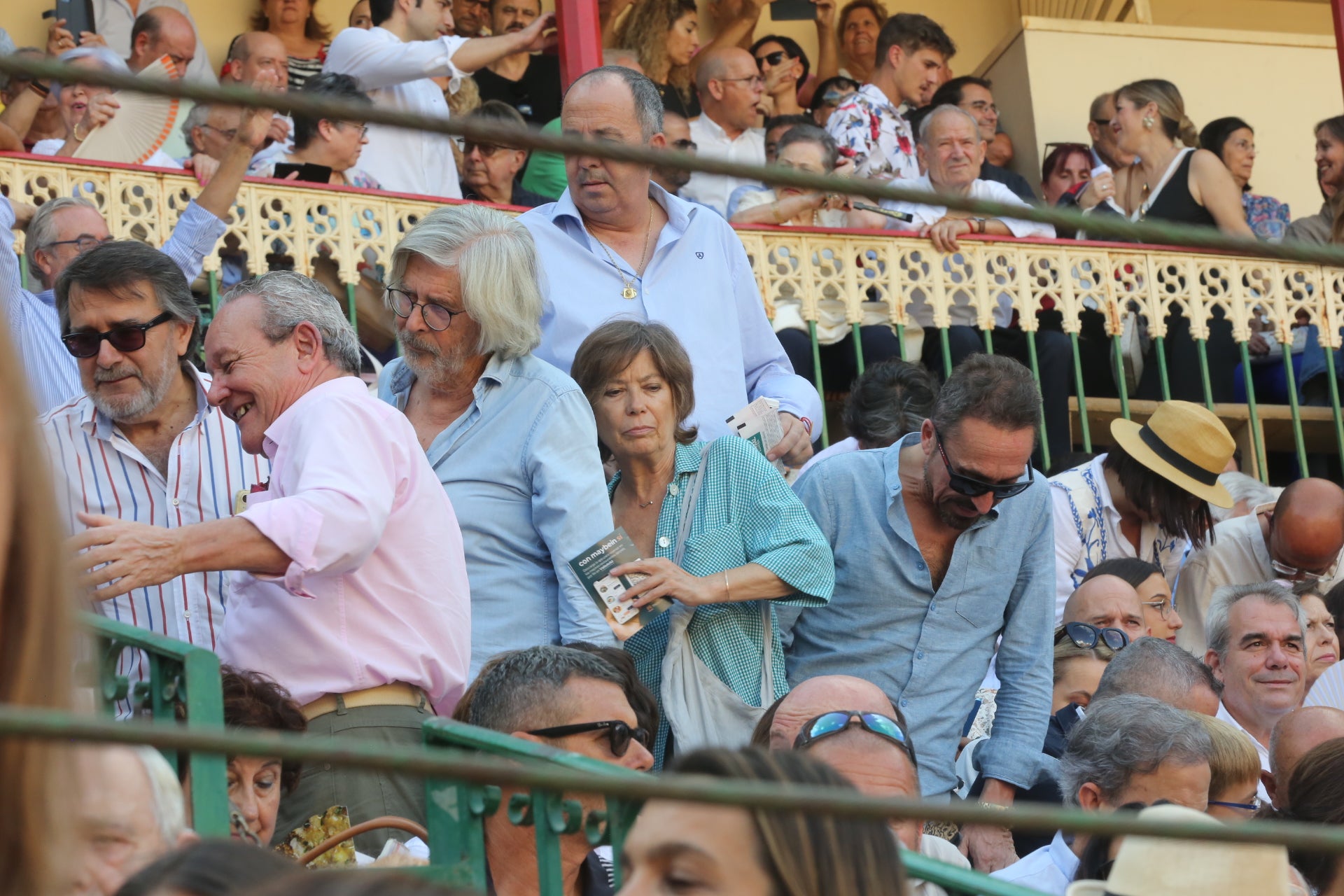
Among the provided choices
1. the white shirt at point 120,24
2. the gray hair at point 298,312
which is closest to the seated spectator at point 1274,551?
the gray hair at point 298,312

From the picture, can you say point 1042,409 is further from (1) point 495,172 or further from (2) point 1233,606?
(1) point 495,172

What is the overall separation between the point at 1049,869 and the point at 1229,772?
64cm

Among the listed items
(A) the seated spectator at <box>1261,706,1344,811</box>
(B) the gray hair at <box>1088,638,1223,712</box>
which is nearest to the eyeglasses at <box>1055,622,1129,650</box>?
(B) the gray hair at <box>1088,638,1223,712</box>

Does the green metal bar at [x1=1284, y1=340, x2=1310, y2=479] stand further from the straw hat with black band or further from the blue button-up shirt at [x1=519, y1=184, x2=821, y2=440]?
the blue button-up shirt at [x1=519, y1=184, x2=821, y2=440]

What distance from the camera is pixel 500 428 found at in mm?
4781

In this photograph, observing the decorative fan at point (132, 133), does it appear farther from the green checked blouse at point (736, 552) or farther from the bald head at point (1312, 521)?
the bald head at point (1312, 521)

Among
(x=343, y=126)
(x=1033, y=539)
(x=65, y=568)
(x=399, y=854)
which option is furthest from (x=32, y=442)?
(x=343, y=126)

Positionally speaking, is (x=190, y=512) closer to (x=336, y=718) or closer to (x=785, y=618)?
(x=336, y=718)

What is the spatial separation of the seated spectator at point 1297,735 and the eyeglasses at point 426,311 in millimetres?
2433

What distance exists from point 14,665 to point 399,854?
7.80 ft

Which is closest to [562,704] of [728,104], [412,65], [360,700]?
[360,700]

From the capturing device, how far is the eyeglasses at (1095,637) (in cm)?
603

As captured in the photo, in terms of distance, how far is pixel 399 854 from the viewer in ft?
11.9

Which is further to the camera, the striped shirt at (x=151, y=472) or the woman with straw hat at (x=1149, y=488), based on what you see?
the woman with straw hat at (x=1149, y=488)
